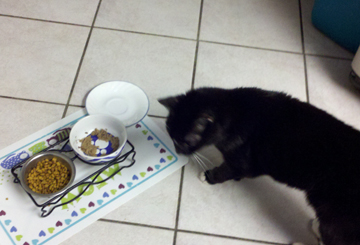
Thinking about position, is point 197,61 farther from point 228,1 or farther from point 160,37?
point 228,1

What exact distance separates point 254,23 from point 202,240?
1072mm

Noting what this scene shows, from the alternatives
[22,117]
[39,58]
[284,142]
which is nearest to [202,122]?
[284,142]

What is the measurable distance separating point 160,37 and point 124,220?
84 centimetres

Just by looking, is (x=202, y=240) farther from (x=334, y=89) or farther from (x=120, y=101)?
(x=334, y=89)

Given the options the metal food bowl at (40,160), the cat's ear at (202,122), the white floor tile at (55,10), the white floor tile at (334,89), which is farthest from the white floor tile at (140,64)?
the white floor tile at (334,89)

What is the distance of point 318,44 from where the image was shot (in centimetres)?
144

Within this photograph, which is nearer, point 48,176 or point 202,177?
point 48,176

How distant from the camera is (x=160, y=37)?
1394 mm

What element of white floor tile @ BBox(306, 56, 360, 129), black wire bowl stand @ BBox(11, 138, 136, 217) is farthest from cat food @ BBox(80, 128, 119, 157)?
white floor tile @ BBox(306, 56, 360, 129)

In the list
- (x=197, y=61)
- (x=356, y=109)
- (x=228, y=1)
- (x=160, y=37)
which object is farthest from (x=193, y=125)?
(x=228, y=1)

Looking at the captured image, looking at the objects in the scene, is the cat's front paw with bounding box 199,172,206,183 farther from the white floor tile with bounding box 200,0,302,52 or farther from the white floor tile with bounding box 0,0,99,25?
the white floor tile with bounding box 0,0,99,25

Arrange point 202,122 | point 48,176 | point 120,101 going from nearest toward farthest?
point 202,122 → point 48,176 → point 120,101

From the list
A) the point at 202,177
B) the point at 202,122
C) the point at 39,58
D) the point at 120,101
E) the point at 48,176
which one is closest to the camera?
the point at 202,122

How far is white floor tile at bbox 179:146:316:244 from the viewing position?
95 cm
